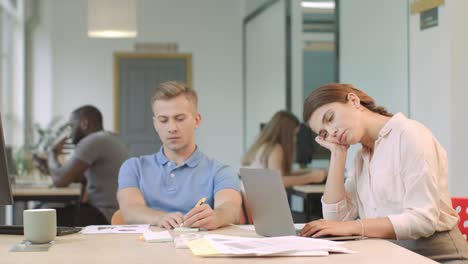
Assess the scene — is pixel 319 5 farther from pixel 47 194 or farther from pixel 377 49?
pixel 47 194

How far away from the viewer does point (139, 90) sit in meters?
11.1

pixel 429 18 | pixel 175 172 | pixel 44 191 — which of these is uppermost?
pixel 429 18

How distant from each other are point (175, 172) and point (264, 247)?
122cm

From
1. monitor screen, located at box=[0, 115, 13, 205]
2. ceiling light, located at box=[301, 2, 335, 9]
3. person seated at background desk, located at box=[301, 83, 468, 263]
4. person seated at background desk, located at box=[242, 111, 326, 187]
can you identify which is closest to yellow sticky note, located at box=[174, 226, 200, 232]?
person seated at background desk, located at box=[301, 83, 468, 263]

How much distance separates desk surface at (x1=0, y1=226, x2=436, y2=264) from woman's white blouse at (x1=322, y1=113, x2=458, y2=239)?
0.16 metres

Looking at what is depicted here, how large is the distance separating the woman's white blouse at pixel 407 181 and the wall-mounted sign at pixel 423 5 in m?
2.12

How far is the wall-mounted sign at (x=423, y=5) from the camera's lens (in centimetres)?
446

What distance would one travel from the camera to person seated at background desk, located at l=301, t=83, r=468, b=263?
93.0 inches

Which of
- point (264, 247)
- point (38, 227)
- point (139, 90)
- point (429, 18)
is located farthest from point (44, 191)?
point (139, 90)

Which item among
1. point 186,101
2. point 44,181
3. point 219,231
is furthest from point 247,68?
point 219,231

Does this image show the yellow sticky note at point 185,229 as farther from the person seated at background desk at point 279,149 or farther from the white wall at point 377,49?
the person seated at background desk at point 279,149

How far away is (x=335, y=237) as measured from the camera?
2318 mm

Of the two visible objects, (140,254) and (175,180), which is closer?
(140,254)

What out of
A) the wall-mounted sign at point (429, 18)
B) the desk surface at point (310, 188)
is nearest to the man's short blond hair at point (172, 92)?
the wall-mounted sign at point (429, 18)
